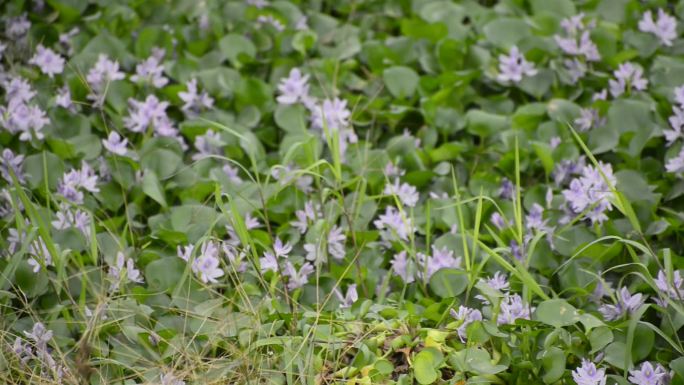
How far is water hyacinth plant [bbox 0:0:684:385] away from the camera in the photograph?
6.64 ft

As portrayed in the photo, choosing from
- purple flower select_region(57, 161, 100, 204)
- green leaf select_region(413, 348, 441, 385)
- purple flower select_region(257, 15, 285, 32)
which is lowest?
green leaf select_region(413, 348, 441, 385)

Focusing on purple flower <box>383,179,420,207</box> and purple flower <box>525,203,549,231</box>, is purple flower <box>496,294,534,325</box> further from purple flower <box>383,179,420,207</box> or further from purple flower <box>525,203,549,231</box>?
purple flower <box>383,179,420,207</box>

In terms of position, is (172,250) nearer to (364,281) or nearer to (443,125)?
(364,281)

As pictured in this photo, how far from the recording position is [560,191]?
2.69 metres

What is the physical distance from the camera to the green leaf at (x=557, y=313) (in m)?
2.02

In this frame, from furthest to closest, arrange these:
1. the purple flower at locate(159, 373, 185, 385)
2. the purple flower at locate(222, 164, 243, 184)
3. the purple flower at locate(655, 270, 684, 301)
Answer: the purple flower at locate(222, 164, 243, 184) < the purple flower at locate(655, 270, 684, 301) < the purple flower at locate(159, 373, 185, 385)

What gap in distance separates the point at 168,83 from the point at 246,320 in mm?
1387

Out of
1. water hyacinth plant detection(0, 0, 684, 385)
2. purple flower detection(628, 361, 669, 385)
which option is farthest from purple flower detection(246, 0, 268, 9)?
purple flower detection(628, 361, 669, 385)

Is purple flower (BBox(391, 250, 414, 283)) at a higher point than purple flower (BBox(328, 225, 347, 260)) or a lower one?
lower

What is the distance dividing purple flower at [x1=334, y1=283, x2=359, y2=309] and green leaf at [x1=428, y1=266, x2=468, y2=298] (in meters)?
0.20

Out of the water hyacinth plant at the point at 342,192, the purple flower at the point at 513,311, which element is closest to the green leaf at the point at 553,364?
the water hyacinth plant at the point at 342,192

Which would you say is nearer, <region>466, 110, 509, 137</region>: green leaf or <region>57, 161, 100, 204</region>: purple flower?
<region>57, 161, 100, 204</region>: purple flower

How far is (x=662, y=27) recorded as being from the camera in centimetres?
327

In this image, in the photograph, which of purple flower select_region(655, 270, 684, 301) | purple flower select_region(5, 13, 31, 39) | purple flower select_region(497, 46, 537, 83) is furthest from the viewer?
purple flower select_region(5, 13, 31, 39)
